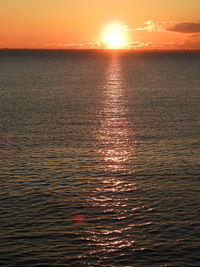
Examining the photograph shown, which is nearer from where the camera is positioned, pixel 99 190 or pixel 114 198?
pixel 114 198

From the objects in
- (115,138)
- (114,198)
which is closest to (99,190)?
(114,198)

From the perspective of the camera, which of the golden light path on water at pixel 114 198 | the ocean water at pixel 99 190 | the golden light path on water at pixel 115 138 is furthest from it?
the golden light path on water at pixel 115 138

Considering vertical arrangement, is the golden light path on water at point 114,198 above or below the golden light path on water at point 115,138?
below

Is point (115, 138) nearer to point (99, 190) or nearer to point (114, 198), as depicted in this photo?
point (99, 190)

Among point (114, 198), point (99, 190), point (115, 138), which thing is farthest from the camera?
point (115, 138)

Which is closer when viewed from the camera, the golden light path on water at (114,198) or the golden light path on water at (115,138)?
the golden light path on water at (114,198)

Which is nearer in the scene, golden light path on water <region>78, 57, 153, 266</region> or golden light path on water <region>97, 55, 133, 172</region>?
golden light path on water <region>78, 57, 153, 266</region>

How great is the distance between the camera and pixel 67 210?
55156mm

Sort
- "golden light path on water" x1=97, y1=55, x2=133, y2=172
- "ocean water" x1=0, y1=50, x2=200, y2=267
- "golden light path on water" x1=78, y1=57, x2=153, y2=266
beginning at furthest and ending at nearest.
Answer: "golden light path on water" x1=97, y1=55, x2=133, y2=172
"golden light path on water" x1=78, y1=57, x2=153, y2=266
"ocean water" x1=0, y1=50, x2=200, y2=267

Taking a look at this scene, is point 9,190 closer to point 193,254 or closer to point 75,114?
point 193,254

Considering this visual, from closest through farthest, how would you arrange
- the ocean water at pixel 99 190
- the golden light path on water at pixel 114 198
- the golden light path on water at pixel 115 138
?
1. the ocean water at pixel 99 190
2. the golden light path on water at pixel 114 198
3. the golden light path on water at pixel 115 138

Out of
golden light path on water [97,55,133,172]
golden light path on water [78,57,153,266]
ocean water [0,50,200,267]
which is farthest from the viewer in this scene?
golden light path on water [97,55,133,172]

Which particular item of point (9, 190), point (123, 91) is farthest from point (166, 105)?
point (9, 190)

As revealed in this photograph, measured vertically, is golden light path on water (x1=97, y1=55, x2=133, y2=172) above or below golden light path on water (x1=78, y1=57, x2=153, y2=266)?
above
